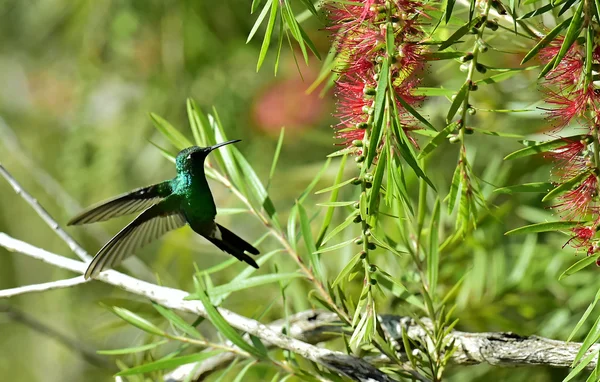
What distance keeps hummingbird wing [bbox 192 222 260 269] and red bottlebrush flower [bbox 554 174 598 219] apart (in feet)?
1.24

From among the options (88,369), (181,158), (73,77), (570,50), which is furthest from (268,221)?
(88,369)

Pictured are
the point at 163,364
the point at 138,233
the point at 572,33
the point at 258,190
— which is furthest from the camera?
the point at 138,233

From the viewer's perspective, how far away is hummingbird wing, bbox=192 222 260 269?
85 centimetres

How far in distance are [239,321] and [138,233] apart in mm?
243

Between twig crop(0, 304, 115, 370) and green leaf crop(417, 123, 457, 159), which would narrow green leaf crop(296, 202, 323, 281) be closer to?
green leaf crop(417, 123, 457, 159)

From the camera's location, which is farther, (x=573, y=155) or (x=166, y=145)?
(x=166, y=145)

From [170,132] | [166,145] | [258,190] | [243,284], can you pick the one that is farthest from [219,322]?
[166,145]

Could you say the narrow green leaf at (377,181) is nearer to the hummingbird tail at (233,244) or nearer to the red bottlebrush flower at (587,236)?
the red bottlebrush flower at (587,236)

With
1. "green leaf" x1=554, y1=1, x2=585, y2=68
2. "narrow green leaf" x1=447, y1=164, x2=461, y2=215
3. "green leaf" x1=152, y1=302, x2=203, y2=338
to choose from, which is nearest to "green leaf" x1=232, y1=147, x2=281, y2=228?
"green leaf" x1=152, y1=302, x2=203, y2=338

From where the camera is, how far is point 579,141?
1.67 ft

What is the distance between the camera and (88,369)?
2.89m

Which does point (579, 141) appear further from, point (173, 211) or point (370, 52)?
point (173, 211)

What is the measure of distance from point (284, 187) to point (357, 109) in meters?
1.19

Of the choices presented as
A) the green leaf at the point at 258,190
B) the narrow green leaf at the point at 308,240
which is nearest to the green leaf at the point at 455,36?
the narrow green leaf at the point at 308,240
